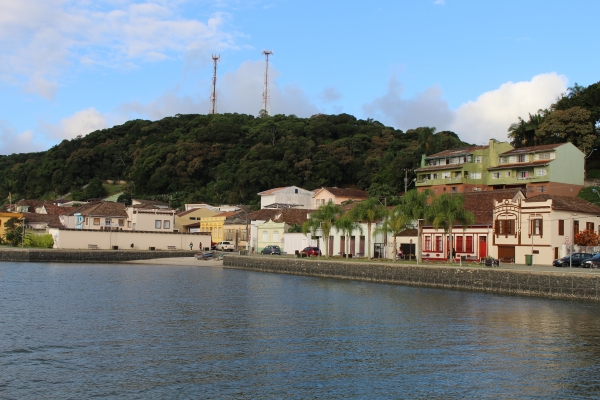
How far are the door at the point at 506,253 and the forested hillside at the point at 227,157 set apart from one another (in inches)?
1726

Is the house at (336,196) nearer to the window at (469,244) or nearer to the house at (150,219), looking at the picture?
the house at (150,219)

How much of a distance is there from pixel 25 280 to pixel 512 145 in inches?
2901

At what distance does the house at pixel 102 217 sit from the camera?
101m

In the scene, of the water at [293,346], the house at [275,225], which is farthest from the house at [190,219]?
the water at [293,346]

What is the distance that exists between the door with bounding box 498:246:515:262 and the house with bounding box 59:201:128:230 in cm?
6043

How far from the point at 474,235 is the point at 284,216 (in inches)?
1323

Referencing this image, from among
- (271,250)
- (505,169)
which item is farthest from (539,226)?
(271,250)

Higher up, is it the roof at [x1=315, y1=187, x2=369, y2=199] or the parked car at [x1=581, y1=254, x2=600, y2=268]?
the roof at [x1=315, y1=187, x2=369, y2=199]

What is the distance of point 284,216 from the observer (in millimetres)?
88812

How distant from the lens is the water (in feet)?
62.0

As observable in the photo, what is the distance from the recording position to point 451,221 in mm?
55656

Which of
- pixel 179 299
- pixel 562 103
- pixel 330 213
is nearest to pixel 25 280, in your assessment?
pixel 179 299

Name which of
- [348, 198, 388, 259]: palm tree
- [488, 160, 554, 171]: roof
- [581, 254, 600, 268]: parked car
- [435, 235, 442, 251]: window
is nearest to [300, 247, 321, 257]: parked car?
[348, 198, 388, 259]: palm tree

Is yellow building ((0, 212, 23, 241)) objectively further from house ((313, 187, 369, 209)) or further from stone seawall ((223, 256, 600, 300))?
stone seawall ((223, 256, 600, 300))
